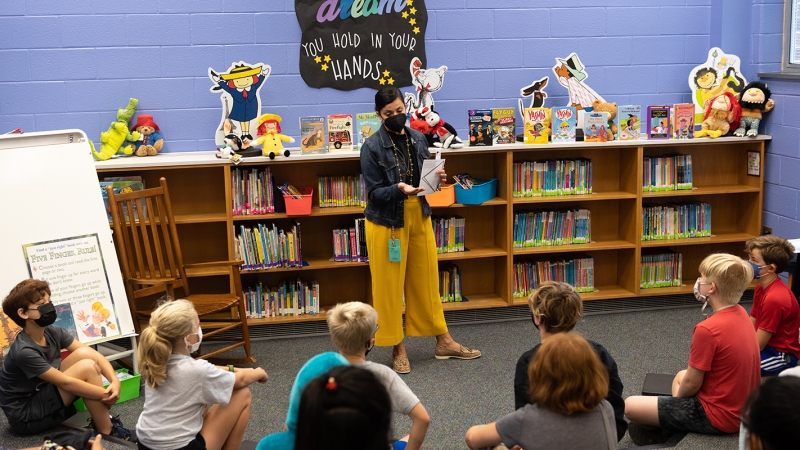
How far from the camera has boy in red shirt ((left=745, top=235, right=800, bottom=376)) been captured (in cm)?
351

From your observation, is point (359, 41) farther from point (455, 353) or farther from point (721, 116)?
point (721, 116)

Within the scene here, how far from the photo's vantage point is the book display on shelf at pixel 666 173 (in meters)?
5.45

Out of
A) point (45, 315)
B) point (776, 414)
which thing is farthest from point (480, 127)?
point (776, 414)

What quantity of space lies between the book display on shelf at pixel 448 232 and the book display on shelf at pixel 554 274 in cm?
44

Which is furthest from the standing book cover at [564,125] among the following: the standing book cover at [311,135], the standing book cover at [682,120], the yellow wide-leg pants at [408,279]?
the standing book cover at [311,135]

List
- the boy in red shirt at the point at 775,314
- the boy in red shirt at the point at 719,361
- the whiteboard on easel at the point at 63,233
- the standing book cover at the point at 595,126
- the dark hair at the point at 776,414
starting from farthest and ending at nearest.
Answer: the standing book cover at the point at 595,126
the whiteboard on easel at the point at 63,233
the boy in red shirt at the point at 775,314
the boy in red shirt at the point at 719,361
the dark hair at the point at 776,414

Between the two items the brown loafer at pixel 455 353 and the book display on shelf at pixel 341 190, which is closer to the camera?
the brown loafer at pixel 455 353

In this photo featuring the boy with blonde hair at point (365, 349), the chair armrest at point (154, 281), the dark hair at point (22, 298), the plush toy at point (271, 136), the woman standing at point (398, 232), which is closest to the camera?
the boy with blonde hair at point (365, 349)

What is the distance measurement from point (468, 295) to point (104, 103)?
267 cm

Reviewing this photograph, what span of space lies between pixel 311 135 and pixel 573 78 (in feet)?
6.05

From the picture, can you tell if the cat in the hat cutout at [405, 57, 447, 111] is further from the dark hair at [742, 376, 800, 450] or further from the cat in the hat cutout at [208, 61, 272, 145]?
the dark hair at [742, 376, 800, 450]

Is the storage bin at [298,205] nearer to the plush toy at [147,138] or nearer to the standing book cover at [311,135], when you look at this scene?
the standing book cover at [311,135]

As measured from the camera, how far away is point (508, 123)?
5203 mm

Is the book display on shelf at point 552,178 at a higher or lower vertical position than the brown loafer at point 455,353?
higher
